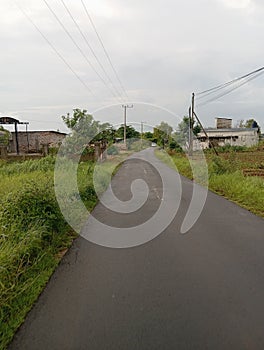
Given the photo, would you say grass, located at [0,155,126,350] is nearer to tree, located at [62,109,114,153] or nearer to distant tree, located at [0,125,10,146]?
tree, located at [62,109,114,153]

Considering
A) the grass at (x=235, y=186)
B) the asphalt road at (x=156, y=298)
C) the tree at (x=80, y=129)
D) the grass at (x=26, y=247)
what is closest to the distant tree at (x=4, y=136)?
the tree at (x=80, y=129)

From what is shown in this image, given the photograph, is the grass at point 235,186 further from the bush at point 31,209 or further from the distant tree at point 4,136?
the distant tree at point 4,136

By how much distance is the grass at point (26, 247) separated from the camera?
10.5 ft

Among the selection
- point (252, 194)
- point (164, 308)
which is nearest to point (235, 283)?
point (164, 308)

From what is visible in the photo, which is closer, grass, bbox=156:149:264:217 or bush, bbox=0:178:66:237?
bush, bbox=0:178:66:237

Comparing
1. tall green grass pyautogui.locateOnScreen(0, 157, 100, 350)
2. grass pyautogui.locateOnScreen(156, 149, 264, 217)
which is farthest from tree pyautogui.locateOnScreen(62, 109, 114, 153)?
tall green grass pyautogui.locateOnScreen(0, 157, 100, 350)

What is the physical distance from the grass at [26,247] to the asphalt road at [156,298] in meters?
0.15

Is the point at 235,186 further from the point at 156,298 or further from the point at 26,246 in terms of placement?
the point at 26,246

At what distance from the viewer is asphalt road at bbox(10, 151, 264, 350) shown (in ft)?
8.87

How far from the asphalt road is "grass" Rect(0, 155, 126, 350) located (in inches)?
6.0

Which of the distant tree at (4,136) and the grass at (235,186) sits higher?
the distant tree at (4,136)

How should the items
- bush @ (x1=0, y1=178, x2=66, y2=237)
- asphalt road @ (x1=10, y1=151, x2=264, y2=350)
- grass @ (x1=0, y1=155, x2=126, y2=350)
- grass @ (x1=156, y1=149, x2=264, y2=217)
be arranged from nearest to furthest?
1. asphalt road @ (x1=10, y1=151, x2=264, y2=350)
2. grass @ (x1=0, y1=155, x2=126, y2=350)
3. bush @ (x1=0, y1=178, x2=66, y2=237)
4. grass @ (x1=156, y1=149, x2=264, y2=217)

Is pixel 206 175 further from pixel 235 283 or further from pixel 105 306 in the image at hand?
pixel 105 306

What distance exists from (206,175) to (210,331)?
12.3 m
